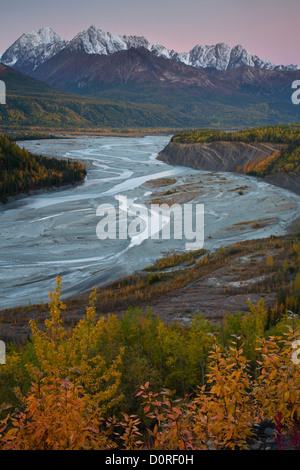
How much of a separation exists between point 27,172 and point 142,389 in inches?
2197

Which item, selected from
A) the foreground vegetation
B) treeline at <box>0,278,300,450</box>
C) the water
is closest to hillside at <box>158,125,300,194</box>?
the foreground vegetation

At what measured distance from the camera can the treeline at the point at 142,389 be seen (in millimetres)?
5184

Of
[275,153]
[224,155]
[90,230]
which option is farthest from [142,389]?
[224,155]

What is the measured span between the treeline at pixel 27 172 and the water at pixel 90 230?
2.44m

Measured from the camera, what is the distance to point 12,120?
182000 millimetres

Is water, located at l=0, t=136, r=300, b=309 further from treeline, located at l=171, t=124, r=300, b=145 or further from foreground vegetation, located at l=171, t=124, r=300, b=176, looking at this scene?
treeline, located at l=171, t=124, r=300, b=145

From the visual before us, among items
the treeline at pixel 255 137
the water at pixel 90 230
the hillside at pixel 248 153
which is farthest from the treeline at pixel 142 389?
the treeline at pixel 255 137

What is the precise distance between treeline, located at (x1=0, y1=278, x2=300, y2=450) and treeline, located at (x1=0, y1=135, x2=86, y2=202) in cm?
4314

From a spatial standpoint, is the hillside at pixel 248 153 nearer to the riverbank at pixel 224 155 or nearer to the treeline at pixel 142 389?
the riverbank at pixel 224 155

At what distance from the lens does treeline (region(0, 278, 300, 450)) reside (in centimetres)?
518

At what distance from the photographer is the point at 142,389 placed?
8250 millimetres

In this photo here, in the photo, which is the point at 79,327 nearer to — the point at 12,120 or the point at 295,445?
the point at 295,445
